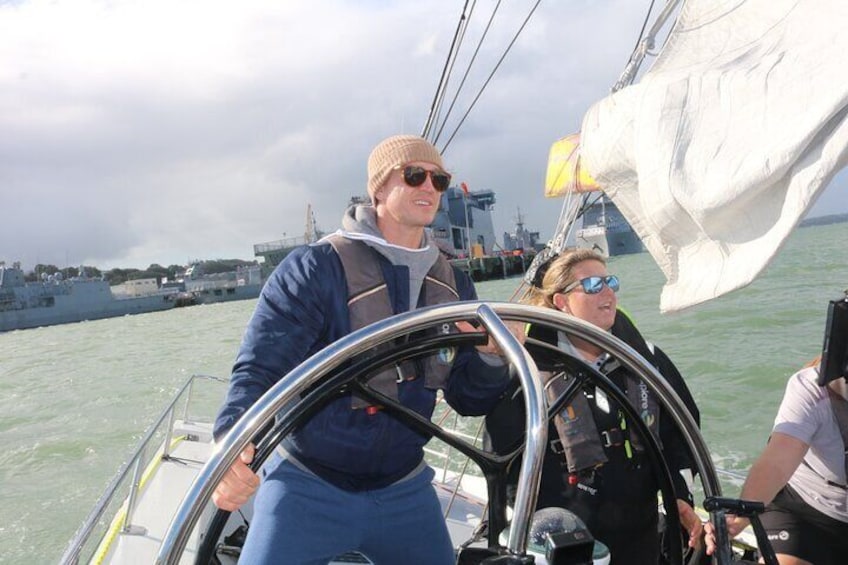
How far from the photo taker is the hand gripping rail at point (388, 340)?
3.74 ft

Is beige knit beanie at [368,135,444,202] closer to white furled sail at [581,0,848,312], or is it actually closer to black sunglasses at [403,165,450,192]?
black sunglasses at [403,165,450,192]

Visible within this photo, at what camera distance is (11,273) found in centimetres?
6550

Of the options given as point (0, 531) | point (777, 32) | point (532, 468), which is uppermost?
point (777, 32)

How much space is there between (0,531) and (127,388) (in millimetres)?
8849

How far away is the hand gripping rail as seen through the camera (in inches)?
44.9

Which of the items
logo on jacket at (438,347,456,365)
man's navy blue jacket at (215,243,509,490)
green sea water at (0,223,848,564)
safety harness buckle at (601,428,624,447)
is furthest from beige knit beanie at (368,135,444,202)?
safety harness buckle at (601,428,624,447)

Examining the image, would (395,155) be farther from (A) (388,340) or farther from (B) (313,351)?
(A) (388,340)

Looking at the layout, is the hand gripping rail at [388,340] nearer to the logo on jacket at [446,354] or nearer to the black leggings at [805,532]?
the logo on jacket at [446,354]

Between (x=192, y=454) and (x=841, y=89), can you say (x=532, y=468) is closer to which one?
(x=841, y=89)

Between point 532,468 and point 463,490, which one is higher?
point 532,468

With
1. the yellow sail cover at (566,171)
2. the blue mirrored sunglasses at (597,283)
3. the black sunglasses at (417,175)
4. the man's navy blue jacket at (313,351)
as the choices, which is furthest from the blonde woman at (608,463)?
the yellow sail cover at (566,171)

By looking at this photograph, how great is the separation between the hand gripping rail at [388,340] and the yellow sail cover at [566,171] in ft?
7.02

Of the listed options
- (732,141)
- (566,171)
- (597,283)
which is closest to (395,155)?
(732,141)

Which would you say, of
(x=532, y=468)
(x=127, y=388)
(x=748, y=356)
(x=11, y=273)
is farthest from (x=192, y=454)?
(x=11, y=273)
